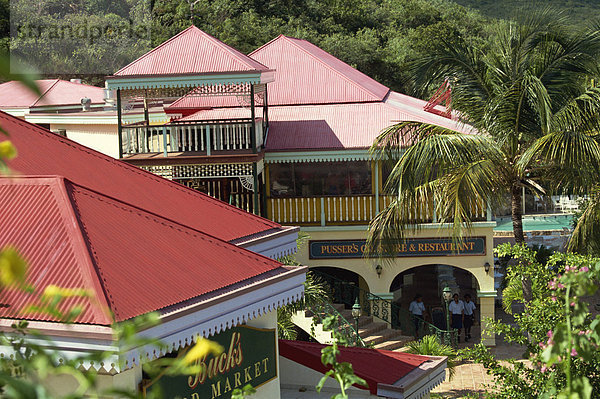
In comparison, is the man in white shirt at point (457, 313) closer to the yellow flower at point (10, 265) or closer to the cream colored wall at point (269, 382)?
the cream colored wall at point (269, 382)

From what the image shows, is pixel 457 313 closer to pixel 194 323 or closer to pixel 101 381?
pixel 194 323

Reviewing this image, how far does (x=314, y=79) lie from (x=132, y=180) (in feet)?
43.5

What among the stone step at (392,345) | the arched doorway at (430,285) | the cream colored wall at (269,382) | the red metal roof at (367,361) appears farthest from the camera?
the arched doorway at (430,285)

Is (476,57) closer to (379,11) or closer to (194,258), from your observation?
(194,258)

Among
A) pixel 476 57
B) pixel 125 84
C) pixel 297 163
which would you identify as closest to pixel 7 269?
pixel 476 57

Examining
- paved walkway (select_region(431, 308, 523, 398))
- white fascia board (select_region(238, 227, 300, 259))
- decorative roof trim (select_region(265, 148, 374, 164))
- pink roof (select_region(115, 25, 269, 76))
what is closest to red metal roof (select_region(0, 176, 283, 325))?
white fascia board (select_region(238, 227, 300, 259))

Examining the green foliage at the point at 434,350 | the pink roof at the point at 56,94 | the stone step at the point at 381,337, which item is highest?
the pink roof at the point at 56,94

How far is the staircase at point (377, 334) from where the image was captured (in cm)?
1907

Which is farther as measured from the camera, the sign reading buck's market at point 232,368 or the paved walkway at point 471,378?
the paved walkway at point 471,378

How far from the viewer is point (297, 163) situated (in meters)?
22.0

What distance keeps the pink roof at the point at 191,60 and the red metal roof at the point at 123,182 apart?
6.89 metres

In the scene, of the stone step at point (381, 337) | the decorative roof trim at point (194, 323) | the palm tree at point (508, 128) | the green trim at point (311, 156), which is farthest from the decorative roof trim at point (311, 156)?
the decorative roof trim at point (194, 323)

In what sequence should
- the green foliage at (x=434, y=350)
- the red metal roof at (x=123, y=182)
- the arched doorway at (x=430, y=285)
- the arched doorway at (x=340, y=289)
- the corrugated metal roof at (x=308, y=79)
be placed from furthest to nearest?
the arched doorway at (x=430, y=285)
the corrugated metal roof at (x=308, y=79)
the arched doorway at (x=340, y=289)
the green foliage at (x=434, y=350)
the red metal roof at (x=123, y=182)

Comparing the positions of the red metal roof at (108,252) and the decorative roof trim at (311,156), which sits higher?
the decorative roof trim at (311,156)
